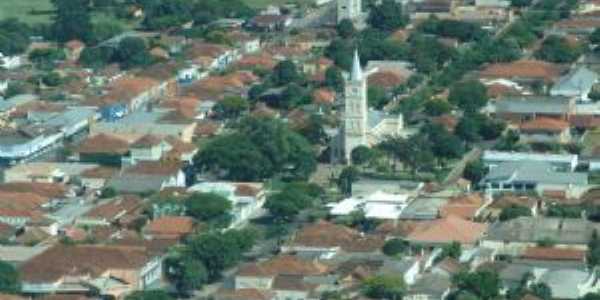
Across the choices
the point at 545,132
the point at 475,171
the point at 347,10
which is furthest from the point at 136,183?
the point at 347,10

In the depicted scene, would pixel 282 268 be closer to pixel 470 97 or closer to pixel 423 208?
pixel 423 208

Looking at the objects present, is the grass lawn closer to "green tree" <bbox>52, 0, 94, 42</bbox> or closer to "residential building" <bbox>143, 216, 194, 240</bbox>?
"green tree" <bbox>52, 0, 94, 42</bbox>

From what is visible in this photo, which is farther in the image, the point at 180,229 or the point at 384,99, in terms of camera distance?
the point at 384,99

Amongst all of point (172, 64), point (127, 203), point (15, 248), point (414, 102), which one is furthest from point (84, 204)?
point (172, 64)

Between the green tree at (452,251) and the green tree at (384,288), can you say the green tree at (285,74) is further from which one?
the green tree at (384,288)

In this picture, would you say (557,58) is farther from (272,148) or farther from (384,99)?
(272,148)
